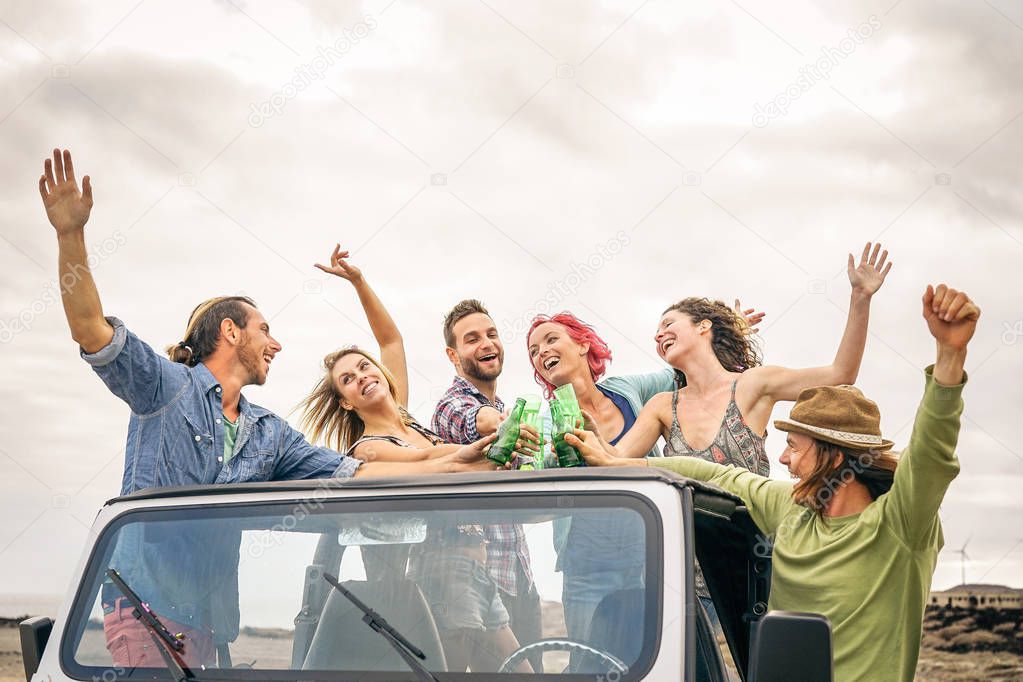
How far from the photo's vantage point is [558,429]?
137 inches

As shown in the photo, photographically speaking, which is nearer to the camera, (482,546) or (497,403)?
(482,546)

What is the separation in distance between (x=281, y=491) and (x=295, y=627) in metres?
0.38

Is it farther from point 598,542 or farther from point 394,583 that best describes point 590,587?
point 394,583

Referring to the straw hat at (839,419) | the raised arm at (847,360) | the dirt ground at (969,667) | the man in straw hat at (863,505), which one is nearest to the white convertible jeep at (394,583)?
the man in straw hat at (863,505)

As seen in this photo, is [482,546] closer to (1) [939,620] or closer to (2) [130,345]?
(2) [130,345]

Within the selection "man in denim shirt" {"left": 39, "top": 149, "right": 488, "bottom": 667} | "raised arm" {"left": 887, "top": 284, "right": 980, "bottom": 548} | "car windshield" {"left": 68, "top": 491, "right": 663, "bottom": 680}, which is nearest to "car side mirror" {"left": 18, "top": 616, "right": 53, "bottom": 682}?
"car windshield" {"left": 68, "top": 491, "right": 663, "bottom": 680}

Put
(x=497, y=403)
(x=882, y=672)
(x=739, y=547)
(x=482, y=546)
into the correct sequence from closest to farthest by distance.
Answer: (x=482, y=546)
(x=882, y=672)
(x=739, y=547)
(x=497, y=403)

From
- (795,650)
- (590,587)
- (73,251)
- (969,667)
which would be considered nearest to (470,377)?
(73,251)

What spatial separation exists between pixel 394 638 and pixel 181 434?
4.39 feet

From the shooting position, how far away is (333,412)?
466 centimetres

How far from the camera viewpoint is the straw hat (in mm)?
3279

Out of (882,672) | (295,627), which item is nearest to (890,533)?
(882,672)

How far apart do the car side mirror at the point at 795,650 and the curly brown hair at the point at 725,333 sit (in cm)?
224

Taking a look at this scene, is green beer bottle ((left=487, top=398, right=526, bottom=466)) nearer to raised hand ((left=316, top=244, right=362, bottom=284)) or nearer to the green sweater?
the green sweater
